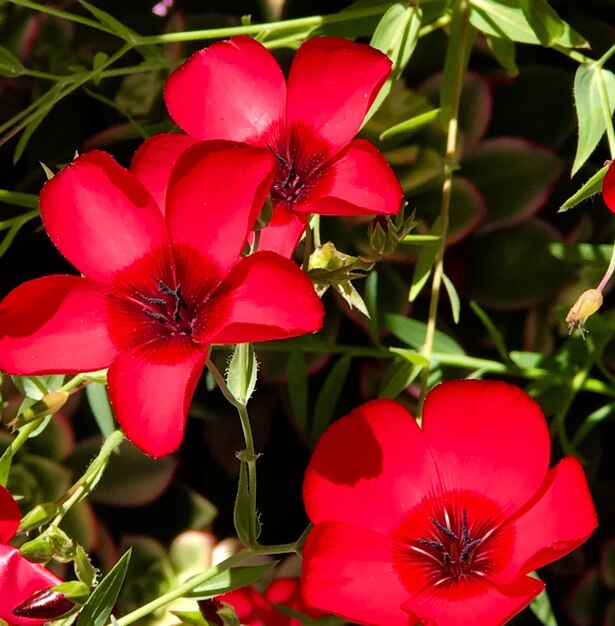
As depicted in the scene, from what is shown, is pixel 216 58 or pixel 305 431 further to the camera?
pixel 305 431

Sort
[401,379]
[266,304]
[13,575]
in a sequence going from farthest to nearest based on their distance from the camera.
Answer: [401,379], [13,575], [266,304]

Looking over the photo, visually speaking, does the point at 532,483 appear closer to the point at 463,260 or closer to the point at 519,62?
the point at 463,260

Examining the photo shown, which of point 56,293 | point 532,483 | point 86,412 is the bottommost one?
point 86,412

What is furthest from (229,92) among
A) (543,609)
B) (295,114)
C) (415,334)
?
(543,609)

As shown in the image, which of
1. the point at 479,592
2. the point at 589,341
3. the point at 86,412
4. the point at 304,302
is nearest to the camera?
the point at 304,302

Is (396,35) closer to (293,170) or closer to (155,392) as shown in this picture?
(293,170)

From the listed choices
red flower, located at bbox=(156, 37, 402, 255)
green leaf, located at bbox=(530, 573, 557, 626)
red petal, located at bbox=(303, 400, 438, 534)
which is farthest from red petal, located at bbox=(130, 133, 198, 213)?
green leaf, located at bbox=(530, 573, 557, 626)

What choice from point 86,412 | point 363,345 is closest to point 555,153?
point 363,345
